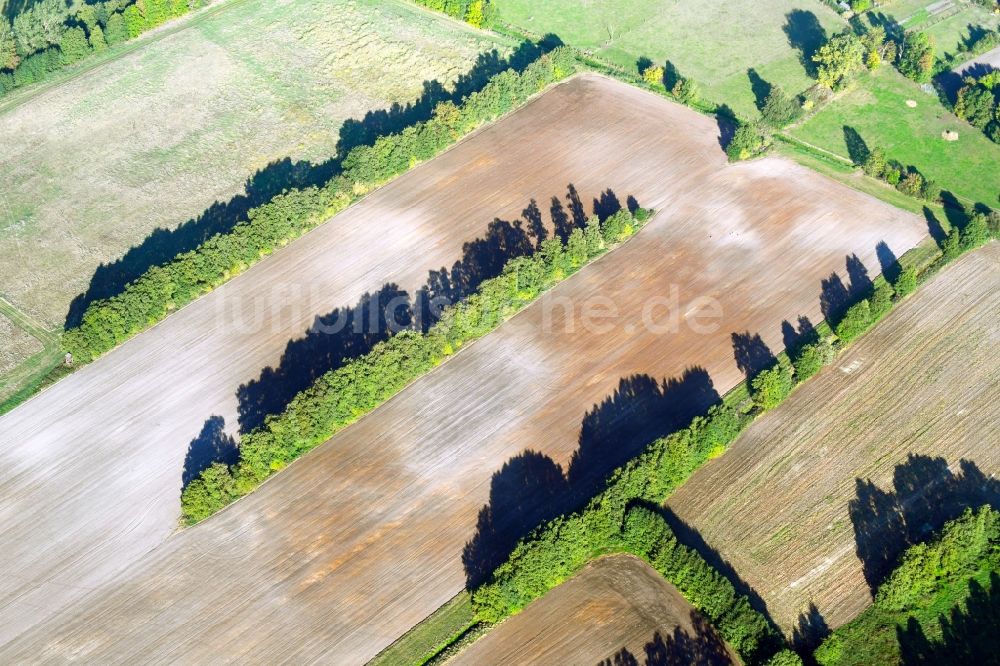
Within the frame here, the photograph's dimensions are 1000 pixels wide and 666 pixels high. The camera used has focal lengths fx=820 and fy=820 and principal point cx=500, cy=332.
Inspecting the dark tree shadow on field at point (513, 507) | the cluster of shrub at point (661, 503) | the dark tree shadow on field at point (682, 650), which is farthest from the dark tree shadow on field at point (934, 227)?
the dark tree shadow on field at point (682, 650)

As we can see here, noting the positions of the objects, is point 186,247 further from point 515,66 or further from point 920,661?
point 920,661

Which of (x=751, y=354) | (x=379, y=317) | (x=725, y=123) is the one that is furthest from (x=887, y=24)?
(x=379, y=317)

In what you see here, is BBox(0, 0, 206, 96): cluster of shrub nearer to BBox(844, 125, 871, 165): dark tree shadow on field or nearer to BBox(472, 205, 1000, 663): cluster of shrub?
BBox(844, 125, 871, 165): dark tree shadow on field

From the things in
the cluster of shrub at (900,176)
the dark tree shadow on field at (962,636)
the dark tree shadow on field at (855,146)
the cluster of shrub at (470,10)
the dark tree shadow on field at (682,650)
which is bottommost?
the dark tree shadow on field at (962,636)

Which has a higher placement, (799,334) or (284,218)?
(284,218)

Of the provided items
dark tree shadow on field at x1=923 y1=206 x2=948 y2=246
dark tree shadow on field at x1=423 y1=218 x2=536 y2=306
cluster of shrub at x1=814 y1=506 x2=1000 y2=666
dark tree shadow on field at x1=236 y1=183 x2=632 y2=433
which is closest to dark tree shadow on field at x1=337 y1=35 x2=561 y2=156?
dark tree shadow on field at x1=423 y1=218 x2=536 y2=306

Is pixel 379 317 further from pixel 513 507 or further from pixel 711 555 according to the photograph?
pixel 711 555

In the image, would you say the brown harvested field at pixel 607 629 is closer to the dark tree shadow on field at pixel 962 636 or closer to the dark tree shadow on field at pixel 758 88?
the dark tree shadow on field at pixel 962 636
